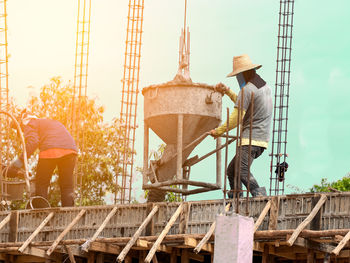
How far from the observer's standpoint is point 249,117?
1417 cm

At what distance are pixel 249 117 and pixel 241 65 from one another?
1000 millimetres

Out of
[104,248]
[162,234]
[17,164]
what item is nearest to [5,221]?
[17,164]

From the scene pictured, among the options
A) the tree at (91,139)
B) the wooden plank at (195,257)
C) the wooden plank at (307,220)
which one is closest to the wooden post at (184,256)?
the wooden plank at (195,257)

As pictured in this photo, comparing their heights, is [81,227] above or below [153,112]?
below

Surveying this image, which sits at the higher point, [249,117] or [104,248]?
[249,117]

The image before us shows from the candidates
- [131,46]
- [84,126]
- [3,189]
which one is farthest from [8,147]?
[3,189]

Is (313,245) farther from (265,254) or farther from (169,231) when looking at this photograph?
(169,231)

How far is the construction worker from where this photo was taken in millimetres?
17031

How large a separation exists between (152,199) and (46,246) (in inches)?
104

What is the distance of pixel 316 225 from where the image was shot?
1298 cm

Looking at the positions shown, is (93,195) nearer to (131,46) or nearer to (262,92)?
(131,46)

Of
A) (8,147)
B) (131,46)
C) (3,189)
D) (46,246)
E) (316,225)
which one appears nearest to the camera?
(316,225)

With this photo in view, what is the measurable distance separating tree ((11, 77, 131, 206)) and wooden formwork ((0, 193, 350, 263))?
1543 cm

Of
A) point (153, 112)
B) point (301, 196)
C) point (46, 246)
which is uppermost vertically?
point (153, 112)
